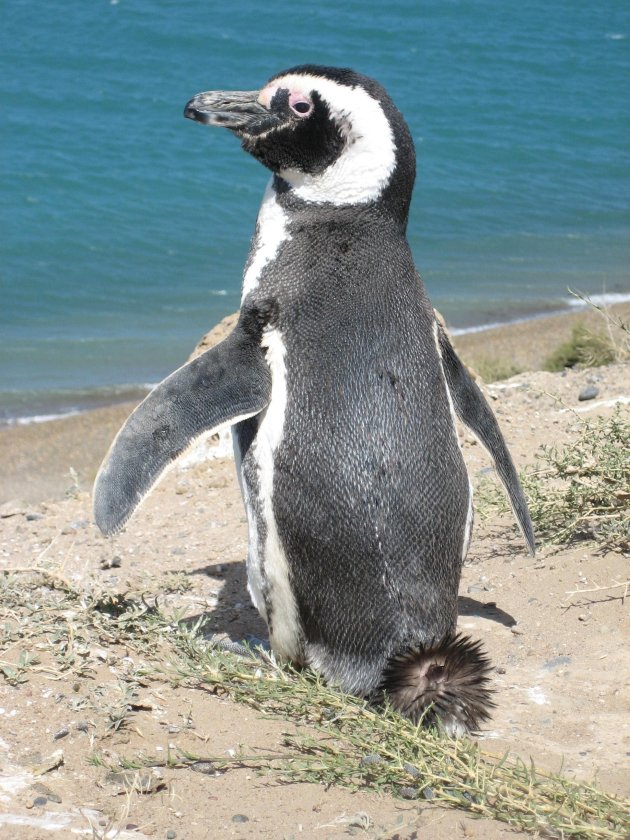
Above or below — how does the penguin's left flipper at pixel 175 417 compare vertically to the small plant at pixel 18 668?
above

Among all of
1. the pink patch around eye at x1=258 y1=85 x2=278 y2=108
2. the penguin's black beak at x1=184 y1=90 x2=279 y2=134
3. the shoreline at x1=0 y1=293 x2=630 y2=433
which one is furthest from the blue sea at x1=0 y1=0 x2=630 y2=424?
the pink patch around eye at x1=258 y1=85 x2=278 y2=108

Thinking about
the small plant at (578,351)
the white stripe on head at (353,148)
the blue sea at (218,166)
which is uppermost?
the white stripe on head at (353,148)

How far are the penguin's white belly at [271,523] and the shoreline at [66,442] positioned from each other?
4.73 m

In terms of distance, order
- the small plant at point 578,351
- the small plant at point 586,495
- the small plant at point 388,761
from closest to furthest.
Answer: the small plant at point 388,761 < the small plant at point 586,495 < the small plant at point 578,351

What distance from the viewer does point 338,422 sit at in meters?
3.53

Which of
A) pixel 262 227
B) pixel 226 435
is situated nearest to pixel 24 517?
pixel 226 435

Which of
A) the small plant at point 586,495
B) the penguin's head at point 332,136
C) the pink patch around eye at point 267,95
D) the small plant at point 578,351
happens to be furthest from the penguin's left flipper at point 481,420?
the small plant at point 578,351

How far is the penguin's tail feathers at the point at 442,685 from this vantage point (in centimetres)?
333

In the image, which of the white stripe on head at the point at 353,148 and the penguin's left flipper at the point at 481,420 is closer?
the white stripe on head at the point at 353,148

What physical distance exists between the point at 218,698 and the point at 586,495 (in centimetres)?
190

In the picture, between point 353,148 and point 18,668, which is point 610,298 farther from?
point 18,668

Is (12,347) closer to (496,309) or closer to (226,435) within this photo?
(496,309)

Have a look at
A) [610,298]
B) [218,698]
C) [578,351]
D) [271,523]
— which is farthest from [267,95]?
[610,298]

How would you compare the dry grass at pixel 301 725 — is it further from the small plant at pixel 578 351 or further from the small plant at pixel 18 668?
the small plant at pixel 578 351
